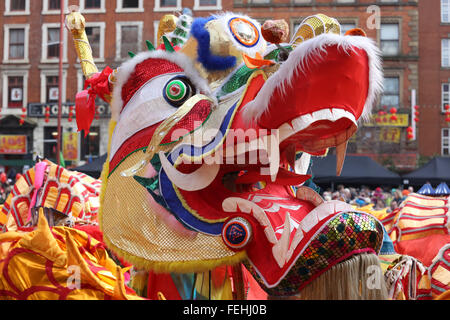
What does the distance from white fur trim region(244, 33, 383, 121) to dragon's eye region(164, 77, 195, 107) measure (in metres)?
0.47

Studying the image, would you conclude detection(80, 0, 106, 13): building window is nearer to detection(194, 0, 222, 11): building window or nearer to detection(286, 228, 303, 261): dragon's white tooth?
detection(194, 0, 222, 11): building window

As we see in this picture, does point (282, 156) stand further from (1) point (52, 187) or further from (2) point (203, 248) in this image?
(1) point (52, 187)

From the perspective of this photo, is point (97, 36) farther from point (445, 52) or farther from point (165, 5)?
point (445, 52)

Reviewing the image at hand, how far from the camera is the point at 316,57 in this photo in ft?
6.68

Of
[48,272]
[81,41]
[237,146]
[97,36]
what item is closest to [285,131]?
[237,146]

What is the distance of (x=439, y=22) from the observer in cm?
2014

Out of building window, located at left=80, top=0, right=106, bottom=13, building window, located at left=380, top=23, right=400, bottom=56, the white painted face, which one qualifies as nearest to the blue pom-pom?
the white painted face

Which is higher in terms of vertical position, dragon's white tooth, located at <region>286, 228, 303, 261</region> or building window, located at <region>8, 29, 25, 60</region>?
building window, located at <region>8, 29, 25, 60</region>

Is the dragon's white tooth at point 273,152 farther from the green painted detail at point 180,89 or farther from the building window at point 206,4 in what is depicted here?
the building window at point 206,4

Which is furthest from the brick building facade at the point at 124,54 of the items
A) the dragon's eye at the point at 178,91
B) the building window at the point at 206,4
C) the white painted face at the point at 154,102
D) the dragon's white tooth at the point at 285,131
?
the dragon's white tooth at the point at 285,131

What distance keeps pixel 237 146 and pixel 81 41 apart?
1313 mm

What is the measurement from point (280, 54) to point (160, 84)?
0.64 metres

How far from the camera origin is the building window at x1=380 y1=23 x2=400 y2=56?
1995 centimetres
